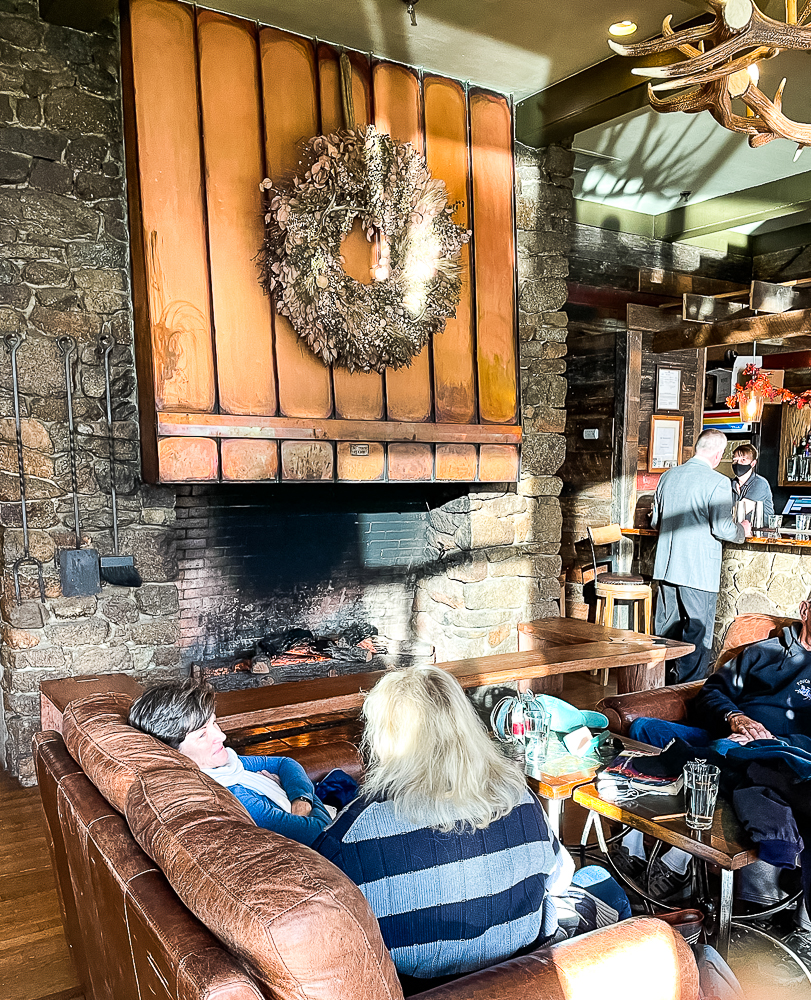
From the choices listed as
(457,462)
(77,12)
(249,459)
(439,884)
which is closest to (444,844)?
(439,884)

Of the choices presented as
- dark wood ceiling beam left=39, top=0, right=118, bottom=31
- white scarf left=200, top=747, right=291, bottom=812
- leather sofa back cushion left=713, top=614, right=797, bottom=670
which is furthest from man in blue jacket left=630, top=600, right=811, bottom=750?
dark wood ceiling beam left=39, top=0, right=118, bottom=31

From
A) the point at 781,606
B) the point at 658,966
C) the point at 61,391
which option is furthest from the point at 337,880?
the point at 781,606

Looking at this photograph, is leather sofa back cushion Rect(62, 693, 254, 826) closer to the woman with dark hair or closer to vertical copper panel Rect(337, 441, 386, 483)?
the woman with dark hair

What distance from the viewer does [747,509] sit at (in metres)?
5.77

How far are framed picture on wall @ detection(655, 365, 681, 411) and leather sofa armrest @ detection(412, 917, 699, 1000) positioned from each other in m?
6.28

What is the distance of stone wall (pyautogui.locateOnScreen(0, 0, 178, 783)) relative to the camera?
3.34m

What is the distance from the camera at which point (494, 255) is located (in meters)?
4.41

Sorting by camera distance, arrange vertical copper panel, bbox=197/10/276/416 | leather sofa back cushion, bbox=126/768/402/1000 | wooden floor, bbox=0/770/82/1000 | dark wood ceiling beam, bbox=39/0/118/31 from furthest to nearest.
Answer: vertical copper panel, bbox=197/10/276/416 → dark wood ceiling beam, bbox=39/0/118/31 → wooden floor, bbox=0/770/82/1000 → leather sofa back cushion, bbox=126/768/402/1000

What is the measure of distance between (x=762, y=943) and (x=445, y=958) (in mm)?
1355

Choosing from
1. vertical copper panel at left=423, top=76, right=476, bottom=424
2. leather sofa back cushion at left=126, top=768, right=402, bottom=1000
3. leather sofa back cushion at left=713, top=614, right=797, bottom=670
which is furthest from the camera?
vertical copper panel at left=423, top=76, right=476, bottom=424

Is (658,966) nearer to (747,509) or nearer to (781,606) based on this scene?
(781,606)

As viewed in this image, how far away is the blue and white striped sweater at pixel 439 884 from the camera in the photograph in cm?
134

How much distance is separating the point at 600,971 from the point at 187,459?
107 inches

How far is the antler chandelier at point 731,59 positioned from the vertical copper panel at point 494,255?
4.92 feet
